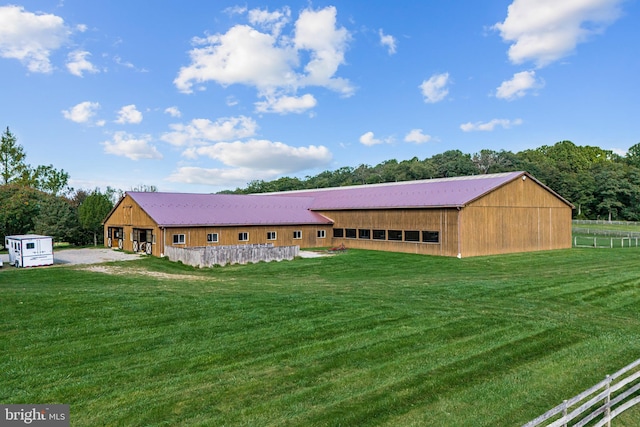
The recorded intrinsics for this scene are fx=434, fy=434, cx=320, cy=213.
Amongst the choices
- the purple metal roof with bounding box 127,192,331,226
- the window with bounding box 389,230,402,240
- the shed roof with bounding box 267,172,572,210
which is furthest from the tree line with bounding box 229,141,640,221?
the window with bounding box 389,230,402,240

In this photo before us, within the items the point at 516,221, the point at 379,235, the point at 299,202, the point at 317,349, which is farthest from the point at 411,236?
the point at 317,349

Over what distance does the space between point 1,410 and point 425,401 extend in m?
7.24

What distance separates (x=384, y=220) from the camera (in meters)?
35.4

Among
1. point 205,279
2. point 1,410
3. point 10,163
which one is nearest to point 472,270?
point 205,279

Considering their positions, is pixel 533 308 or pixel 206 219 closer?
pixel 533 308

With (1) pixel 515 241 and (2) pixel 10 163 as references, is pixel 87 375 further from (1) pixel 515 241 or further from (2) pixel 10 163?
(2) pixel 10 163

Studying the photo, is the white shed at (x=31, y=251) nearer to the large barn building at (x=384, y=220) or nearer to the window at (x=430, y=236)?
the large barn building at (x=384, y=220)

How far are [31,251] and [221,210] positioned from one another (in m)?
14.8

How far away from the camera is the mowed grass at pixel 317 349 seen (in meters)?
7.48

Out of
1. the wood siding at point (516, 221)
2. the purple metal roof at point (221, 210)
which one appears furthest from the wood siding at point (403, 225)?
the purple metal roof at point (221, 210)

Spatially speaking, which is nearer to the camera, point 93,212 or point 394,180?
point 93,212

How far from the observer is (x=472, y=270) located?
2466 cm

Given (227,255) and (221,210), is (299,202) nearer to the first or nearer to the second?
(221,210)

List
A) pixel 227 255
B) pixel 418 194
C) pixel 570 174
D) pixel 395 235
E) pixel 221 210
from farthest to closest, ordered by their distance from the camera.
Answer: pixel 570 174 < pixel 221 210 < pixel 418 194 < pixel 395 235 < pixel 227 255
